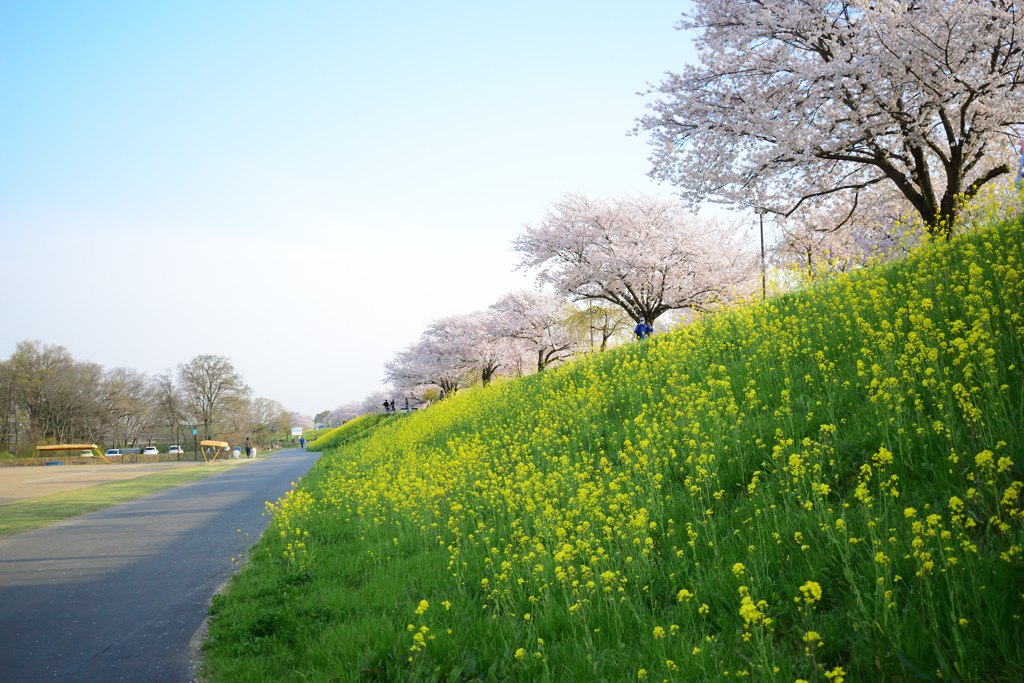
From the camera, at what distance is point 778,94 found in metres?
14.0

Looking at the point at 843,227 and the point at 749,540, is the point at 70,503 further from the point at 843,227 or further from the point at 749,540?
the point at 843,227

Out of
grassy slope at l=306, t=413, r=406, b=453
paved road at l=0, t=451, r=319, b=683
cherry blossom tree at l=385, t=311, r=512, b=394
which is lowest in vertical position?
grassy slope at l=306, t=413, r=406, b=453

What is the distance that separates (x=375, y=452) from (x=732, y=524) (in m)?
13.4

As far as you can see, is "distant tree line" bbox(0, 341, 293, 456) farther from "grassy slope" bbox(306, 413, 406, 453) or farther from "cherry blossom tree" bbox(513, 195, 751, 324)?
"cherry blossom tree" bbox(513, 195, 751, 324)

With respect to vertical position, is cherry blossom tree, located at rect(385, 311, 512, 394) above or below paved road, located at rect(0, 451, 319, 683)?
above

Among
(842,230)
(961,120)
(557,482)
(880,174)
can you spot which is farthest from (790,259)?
(557,482)

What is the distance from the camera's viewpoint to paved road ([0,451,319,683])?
4.27 metres

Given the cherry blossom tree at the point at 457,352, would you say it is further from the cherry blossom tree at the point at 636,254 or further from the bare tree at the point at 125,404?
the bare tree at the point at 125,404

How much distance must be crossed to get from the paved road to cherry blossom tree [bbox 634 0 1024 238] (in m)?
13.4

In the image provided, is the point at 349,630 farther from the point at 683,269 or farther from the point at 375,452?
the point at 683,269

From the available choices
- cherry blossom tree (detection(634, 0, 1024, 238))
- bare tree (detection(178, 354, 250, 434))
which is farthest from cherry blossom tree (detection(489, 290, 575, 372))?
bare tree (detection(178, 354, 250, 434))

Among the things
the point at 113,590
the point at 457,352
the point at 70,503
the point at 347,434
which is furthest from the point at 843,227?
the point at 347,434

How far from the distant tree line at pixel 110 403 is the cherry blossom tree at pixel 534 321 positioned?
31020mm

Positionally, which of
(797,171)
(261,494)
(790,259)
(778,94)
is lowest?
(261,494)
